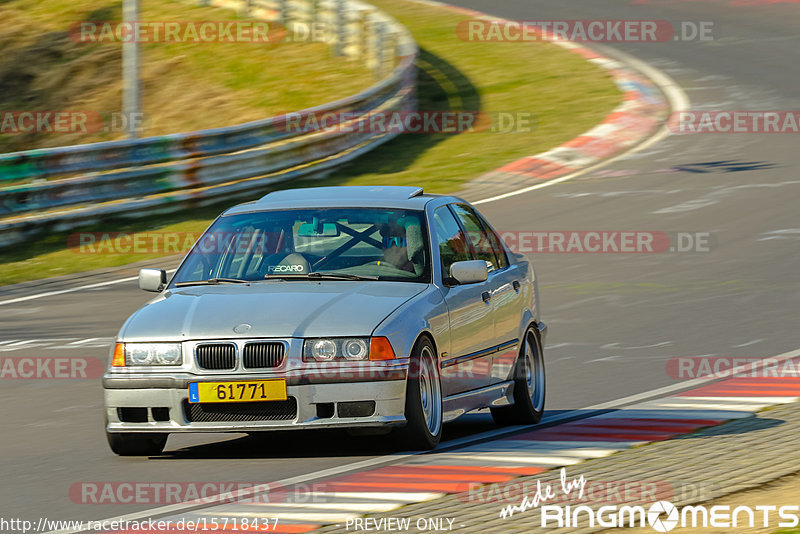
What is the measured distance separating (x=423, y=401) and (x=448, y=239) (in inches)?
58.0

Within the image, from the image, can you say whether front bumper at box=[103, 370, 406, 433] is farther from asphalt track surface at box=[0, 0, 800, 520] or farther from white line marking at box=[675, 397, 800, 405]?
white line marking at box=[675, 397, 800, 405]

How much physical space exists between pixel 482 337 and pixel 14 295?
305 inches

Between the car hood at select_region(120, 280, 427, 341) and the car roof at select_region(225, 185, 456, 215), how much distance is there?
72 cm

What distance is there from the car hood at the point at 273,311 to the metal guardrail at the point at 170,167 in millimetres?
9755

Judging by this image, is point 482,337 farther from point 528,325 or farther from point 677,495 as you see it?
point 677,495

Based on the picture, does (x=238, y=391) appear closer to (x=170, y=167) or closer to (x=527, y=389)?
(x=527, y=389)

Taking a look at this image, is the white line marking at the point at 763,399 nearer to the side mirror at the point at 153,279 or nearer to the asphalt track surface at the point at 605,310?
the asphalt track surface at the point at 605,310

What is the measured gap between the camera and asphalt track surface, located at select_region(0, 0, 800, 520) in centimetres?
793

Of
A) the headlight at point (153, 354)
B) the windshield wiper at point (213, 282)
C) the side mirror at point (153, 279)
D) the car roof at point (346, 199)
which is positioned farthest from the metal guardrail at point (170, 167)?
the headlight at point (153, 354)

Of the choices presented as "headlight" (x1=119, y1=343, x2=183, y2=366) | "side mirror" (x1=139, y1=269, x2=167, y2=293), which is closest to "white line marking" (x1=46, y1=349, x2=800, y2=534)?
"headlight" (x1=119, y1=343, x2=183, y2=366)

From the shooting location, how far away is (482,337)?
8.76m

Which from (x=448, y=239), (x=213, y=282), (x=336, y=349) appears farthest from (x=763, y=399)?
(x=213, y=282)

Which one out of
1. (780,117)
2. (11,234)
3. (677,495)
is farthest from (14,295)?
(780,117)

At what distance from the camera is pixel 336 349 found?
7.51m
